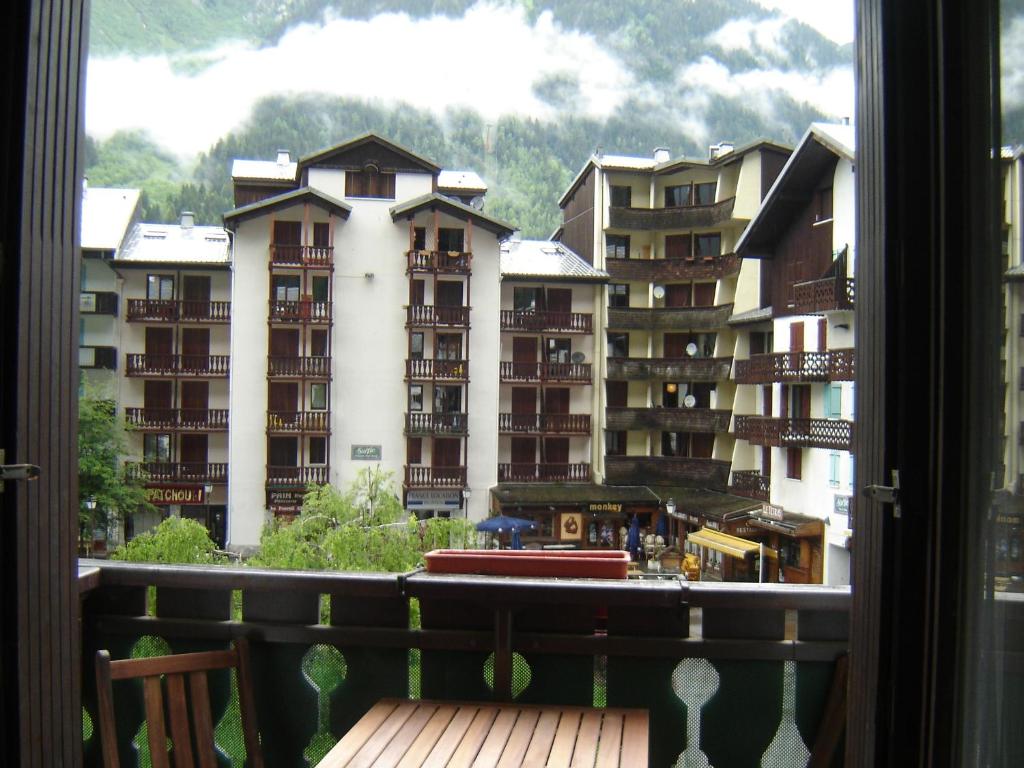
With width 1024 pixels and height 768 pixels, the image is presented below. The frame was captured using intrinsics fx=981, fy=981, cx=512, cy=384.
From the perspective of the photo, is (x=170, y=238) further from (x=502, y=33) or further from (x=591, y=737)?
(x=502, y=33)

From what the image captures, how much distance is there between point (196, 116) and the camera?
92.4ft

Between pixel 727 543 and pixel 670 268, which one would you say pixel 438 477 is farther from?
pixel 670 268

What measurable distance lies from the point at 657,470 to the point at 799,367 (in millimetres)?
4886

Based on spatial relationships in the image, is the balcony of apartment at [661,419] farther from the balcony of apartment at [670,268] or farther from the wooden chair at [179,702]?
the wooden chair at [179,702]

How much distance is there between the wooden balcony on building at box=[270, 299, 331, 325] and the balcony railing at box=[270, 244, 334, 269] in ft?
1.93

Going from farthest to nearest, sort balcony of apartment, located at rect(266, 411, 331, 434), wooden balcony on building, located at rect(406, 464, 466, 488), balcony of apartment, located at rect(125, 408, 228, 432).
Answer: wooden balcony on building, located at rect(406, 464, 466, 488) < balcony of apartment, located at rect(125, 408, 228, 432) < balcony of apartment, located at rect(266, 411, 331, 434)

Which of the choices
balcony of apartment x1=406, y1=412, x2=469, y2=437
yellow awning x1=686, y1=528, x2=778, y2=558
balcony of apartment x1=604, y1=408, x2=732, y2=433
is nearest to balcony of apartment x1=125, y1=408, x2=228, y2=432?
balcony of apartment x1=406, y1=412, x2=469, y2=437

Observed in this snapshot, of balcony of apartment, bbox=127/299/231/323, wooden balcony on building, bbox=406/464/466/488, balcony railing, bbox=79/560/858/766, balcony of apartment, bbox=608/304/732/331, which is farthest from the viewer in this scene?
balcony of apartment, bbox=608/304/732/331

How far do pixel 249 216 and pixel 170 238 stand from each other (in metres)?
2.69

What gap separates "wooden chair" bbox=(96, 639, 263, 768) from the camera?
150 cm

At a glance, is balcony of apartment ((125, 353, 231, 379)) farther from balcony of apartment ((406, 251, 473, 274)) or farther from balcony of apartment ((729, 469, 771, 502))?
balcony of apartment ((729, 469, 771, 502))

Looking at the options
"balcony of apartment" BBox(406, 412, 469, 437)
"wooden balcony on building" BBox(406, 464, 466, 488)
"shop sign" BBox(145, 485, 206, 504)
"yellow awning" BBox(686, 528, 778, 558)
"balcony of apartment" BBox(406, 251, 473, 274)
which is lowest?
"yellow awning" BBox(686, 528, 778, 558)

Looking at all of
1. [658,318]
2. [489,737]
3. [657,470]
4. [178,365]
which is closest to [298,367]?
[178,365]

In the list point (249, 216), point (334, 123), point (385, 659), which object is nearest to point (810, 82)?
point (334, 123)
